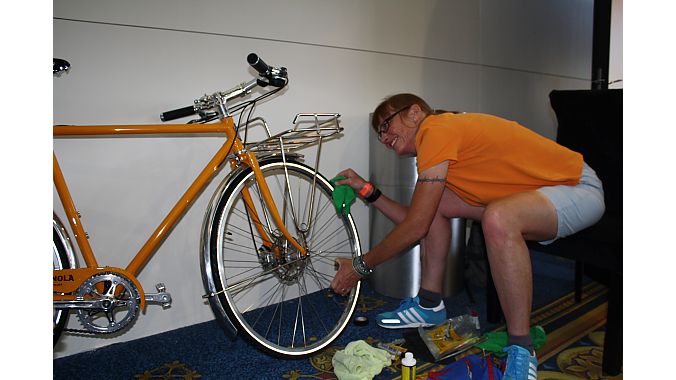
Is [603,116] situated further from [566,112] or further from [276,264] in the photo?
[276,264]

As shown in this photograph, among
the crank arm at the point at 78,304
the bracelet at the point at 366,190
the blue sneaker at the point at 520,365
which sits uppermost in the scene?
the bracelet at the point at 366,190

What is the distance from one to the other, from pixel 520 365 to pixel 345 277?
649mm

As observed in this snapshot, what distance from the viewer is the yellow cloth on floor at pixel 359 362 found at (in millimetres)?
1516

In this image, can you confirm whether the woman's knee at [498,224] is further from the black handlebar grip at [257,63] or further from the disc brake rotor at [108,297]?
the disc brake rotor at [108,297]

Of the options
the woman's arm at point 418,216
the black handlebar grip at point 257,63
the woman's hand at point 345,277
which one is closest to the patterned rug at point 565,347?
the woman's hand at point 345,277

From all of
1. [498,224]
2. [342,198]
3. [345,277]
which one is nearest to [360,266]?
[345,277]

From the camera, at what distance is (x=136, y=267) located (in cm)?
156

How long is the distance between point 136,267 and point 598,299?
198cm

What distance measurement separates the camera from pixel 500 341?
171cm

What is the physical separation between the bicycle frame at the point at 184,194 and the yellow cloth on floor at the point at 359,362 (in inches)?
14.7

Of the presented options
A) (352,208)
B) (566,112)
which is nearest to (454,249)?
(352,208)

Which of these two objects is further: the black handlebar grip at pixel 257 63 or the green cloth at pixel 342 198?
the green cloth at pixel 342 198

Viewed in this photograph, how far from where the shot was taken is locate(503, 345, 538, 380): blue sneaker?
142 centimetres

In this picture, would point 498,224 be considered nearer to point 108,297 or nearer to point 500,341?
point 500,341
